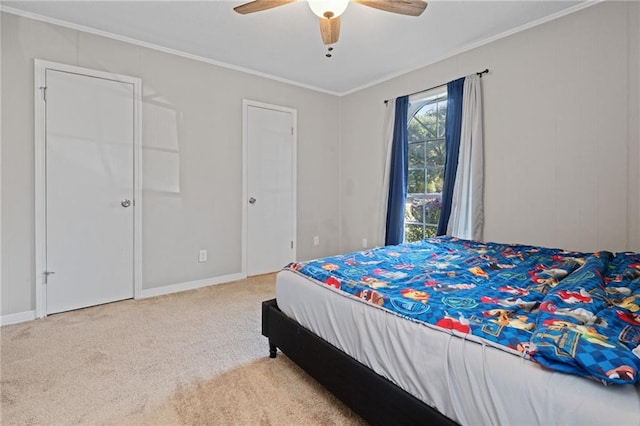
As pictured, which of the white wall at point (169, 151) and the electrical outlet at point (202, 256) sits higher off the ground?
the white wall at point (169, 151)

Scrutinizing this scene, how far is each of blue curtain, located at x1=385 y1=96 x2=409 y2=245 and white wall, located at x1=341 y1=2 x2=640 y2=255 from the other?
0.61m

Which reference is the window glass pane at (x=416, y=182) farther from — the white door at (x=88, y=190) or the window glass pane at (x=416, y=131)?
the white door at (x=88, y=190)

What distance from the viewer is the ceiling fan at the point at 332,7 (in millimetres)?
1813

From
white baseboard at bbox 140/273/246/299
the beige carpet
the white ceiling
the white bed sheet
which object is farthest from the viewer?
white baseboard at bbox 140/273/246/299

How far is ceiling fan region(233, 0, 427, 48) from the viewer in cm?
181

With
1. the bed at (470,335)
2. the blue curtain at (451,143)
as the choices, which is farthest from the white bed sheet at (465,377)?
the blue curtain at (451,143)

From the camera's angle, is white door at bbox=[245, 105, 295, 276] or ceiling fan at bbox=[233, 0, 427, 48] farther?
white door at bbox=[245, 105, 295, 276]

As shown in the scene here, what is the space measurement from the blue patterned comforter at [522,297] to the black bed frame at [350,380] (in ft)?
0.94

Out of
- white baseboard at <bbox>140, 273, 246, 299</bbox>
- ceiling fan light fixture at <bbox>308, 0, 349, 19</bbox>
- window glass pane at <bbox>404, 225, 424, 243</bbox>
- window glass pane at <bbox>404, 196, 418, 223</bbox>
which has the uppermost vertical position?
ceiling fan light fixture at <bbox>308, 0, 349, 19</bbox>

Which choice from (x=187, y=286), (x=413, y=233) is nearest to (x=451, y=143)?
(x=413, y=233)

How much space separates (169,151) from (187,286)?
4.74 ft

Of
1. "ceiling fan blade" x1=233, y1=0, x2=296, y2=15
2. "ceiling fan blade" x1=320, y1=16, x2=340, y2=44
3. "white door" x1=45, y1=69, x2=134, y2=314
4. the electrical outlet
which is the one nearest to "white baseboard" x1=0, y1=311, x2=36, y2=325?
"white door" x1=45, y1=69, x2=134, y2=314

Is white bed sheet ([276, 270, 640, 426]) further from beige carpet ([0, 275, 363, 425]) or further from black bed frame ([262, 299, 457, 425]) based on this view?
beige carpet ([0, 275, 363, 425])

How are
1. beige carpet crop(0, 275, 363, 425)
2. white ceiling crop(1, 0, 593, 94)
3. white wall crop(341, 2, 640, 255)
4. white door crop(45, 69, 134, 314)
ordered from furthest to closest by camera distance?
white door crop(45, 69, 134, 314)
white ceiling crop(1, 0, 593, 94)
white wall crop(341, 2, 640, 255)
beige carpet crop(0, 275, 363, 425)
